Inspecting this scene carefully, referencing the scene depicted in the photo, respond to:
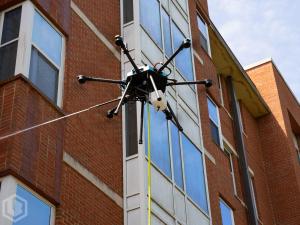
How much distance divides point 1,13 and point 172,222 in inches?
230

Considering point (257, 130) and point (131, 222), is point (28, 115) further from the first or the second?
point (257, 130)

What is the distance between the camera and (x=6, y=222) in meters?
9.68

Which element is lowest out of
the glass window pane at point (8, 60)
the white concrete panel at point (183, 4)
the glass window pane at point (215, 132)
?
the glass window pane at point (8, 60)

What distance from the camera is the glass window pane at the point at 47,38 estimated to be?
1240 centimetres

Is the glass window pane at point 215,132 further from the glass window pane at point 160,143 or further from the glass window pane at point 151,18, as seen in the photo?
the glass window pane at point 160,143

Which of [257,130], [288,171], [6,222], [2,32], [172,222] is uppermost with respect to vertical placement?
[257,130]

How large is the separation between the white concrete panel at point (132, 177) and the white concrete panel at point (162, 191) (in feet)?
1.73

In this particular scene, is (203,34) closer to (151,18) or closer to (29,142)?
(151,18)

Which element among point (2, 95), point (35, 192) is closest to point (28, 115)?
point (2, 95)

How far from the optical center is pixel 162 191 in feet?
46.7

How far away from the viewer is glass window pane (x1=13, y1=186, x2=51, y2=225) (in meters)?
10.3

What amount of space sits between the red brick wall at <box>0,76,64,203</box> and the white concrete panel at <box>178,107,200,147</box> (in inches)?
225

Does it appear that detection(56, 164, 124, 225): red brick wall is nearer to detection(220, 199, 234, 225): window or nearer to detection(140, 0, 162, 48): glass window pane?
detection(140, 0, 162, 48): glass window pane

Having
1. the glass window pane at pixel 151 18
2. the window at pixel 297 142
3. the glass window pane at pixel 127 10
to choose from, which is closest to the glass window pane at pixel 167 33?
the glass window pane at pixel 151 18
